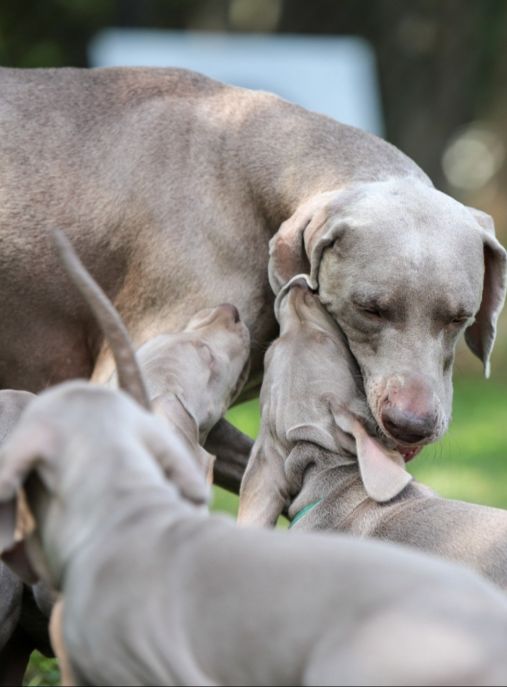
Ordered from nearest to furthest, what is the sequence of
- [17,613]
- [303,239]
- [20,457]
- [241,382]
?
[20,457]
[17,613]
[303,239]
[241,382]

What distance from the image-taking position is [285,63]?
17047 millimetres

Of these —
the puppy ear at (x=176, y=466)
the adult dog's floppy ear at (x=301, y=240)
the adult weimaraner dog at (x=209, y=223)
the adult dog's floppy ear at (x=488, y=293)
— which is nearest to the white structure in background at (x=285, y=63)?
the adult weimaraner dog at (x=209, y=223)

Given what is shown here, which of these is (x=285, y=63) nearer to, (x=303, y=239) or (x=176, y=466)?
(x=303, y=239)

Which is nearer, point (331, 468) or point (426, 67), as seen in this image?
point (331, 468)

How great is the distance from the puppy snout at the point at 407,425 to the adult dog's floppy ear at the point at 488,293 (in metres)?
0.73

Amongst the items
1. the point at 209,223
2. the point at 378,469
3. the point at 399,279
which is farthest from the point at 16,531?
the point at 209,223

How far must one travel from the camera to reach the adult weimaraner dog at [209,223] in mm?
5594

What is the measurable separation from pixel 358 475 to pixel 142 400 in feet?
4.24

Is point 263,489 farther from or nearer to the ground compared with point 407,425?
nearer to the ground

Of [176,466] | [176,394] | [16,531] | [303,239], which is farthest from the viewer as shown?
[303,239]

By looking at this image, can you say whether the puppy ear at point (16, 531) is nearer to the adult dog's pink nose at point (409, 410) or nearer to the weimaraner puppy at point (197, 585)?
the weimaraner puppy at point (197, 585)

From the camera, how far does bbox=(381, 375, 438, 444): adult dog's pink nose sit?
17.5ft

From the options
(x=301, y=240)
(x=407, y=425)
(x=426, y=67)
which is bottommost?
(x=426, y=67)

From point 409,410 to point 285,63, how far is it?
12.1 m
